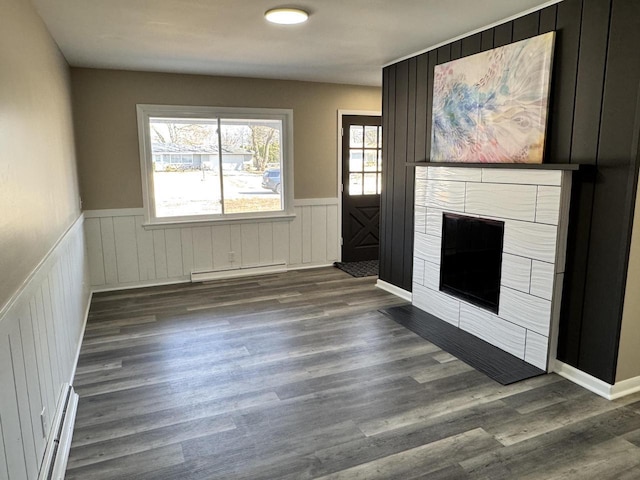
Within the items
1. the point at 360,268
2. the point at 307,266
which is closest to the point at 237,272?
the point at 307,266

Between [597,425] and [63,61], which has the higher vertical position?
[63,61]

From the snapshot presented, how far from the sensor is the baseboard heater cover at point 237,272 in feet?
18.1

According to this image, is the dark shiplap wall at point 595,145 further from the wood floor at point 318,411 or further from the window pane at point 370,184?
the window pane at point 370,184

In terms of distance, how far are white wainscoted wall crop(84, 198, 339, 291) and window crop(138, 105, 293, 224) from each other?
0.17 meters

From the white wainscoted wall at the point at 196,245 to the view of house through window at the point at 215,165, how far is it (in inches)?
9.9

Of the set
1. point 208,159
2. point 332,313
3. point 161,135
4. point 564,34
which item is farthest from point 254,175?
point 564,34

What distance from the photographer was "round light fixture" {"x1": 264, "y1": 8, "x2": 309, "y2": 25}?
2.96 meters

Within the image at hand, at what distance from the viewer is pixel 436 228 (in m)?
4.03

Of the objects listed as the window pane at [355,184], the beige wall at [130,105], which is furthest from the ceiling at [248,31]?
the window pane at [355,184]

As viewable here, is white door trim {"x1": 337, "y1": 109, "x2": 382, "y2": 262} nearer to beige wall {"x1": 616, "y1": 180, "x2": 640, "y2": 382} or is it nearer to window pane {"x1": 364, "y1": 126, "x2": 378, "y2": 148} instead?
window pane {"x1": 364, "y1": 126, "x2": 378, "y2": 148}

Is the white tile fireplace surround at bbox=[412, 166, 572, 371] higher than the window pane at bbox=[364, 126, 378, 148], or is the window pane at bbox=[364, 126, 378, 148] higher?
the window pane at bbox=[364, 126, 378, 148]

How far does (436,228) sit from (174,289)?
9.95 ft

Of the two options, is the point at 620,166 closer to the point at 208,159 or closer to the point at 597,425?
the point at 597,425

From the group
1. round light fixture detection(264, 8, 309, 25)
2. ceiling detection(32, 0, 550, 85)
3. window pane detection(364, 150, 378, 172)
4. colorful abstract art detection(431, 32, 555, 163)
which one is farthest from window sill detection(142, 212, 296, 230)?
round light fixture detection(264, 8, 309, 25)
